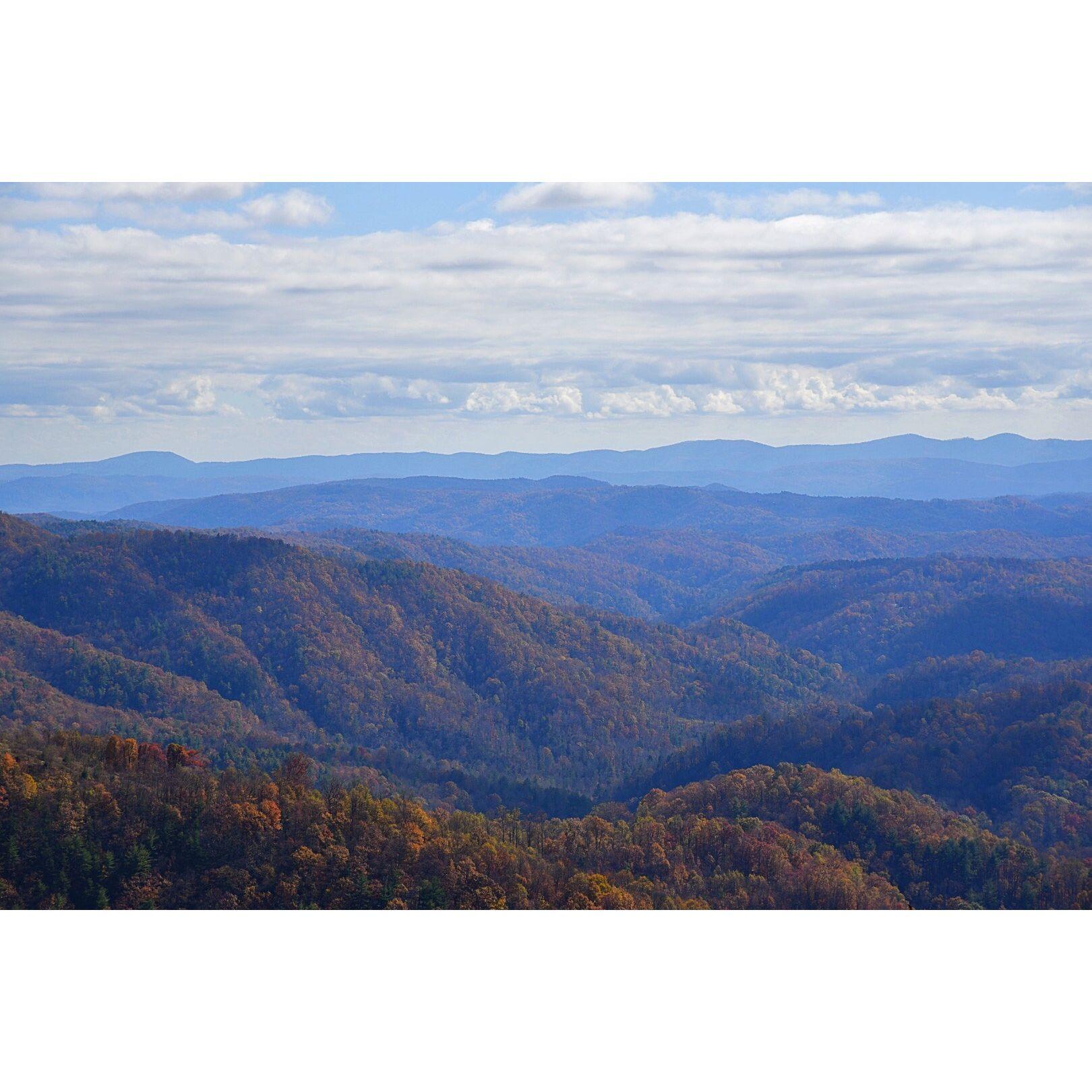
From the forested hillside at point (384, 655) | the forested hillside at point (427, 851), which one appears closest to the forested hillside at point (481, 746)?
the forested hillside at point (427, 851)

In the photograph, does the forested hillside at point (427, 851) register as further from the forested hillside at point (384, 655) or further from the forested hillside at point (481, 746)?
the forested hillside at point (384, 655)

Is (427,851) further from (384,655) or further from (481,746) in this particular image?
(384,655)

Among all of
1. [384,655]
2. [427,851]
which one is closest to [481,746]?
[384,655]

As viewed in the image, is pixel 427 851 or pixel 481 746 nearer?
pixel 427 851

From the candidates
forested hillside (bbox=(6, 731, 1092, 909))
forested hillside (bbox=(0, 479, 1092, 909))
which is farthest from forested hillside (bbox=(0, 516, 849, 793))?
forested hillside (bbox=(6, 731, 1092, 909))

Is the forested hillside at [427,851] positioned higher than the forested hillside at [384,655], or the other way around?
the forested hillside at [427,851]

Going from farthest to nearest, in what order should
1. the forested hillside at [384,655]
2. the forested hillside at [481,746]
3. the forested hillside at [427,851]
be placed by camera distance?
the forested hillside at [384,655]
the forested hillside at [481,746]
the forested hillside at [427,851]

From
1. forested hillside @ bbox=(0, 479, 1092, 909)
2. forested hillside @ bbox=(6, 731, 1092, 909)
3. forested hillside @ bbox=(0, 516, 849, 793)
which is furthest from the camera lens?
forested hillside @ bbox=(0, 516, 849, 793)

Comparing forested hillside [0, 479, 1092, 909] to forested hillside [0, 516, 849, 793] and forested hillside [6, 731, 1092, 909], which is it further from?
forested hillside [0, 516, 849, 793]

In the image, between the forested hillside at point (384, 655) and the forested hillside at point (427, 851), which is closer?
the forested hillside at point (427, 851)

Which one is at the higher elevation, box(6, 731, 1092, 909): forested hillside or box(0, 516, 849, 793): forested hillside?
box(6, 731, 1092, 909): forested hillside

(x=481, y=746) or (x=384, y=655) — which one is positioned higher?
(x=384, y=655)
